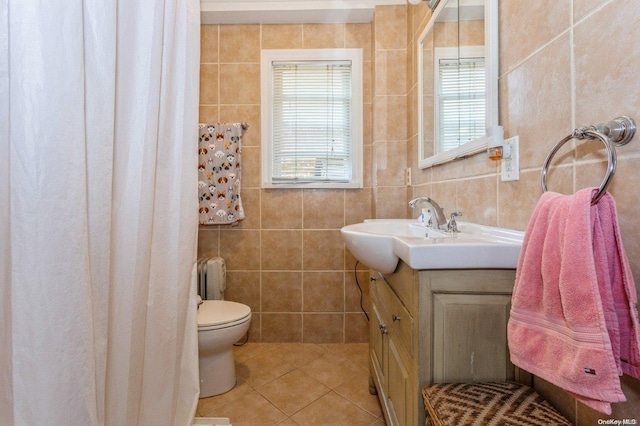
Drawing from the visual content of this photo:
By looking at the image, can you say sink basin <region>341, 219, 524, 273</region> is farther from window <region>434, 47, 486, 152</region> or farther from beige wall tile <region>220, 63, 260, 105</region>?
beige wall tile <region>220, 63, 260, 105</region>

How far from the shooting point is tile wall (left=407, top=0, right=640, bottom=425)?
583 millimetres

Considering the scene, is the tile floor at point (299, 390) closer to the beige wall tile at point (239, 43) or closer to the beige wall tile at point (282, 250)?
the beige wall tile at point (282, 250)

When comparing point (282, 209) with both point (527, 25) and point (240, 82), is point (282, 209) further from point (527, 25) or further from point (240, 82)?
point (527, 25)

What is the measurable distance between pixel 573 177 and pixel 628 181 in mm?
130

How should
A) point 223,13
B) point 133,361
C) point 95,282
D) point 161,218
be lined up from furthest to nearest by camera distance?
point 223,13, point 161,218, point 133,361, point 95,282

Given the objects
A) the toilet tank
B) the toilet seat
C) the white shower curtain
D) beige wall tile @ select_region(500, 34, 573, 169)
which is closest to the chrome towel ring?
beige wall tile @ select_region(500, 34, 573, 169)

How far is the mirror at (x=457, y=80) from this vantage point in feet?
3.43

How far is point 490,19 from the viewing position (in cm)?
102

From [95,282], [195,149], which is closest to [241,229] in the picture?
[195,149]

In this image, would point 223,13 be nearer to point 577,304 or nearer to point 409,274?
point 409,274

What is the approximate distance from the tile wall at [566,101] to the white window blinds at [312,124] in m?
1.18

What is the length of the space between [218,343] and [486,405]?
126 cm

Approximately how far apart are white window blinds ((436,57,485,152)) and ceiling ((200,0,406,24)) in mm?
889

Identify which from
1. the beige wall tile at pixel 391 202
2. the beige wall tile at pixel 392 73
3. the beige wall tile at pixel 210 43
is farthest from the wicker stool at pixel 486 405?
the beige wall tile at pixel 210 43
